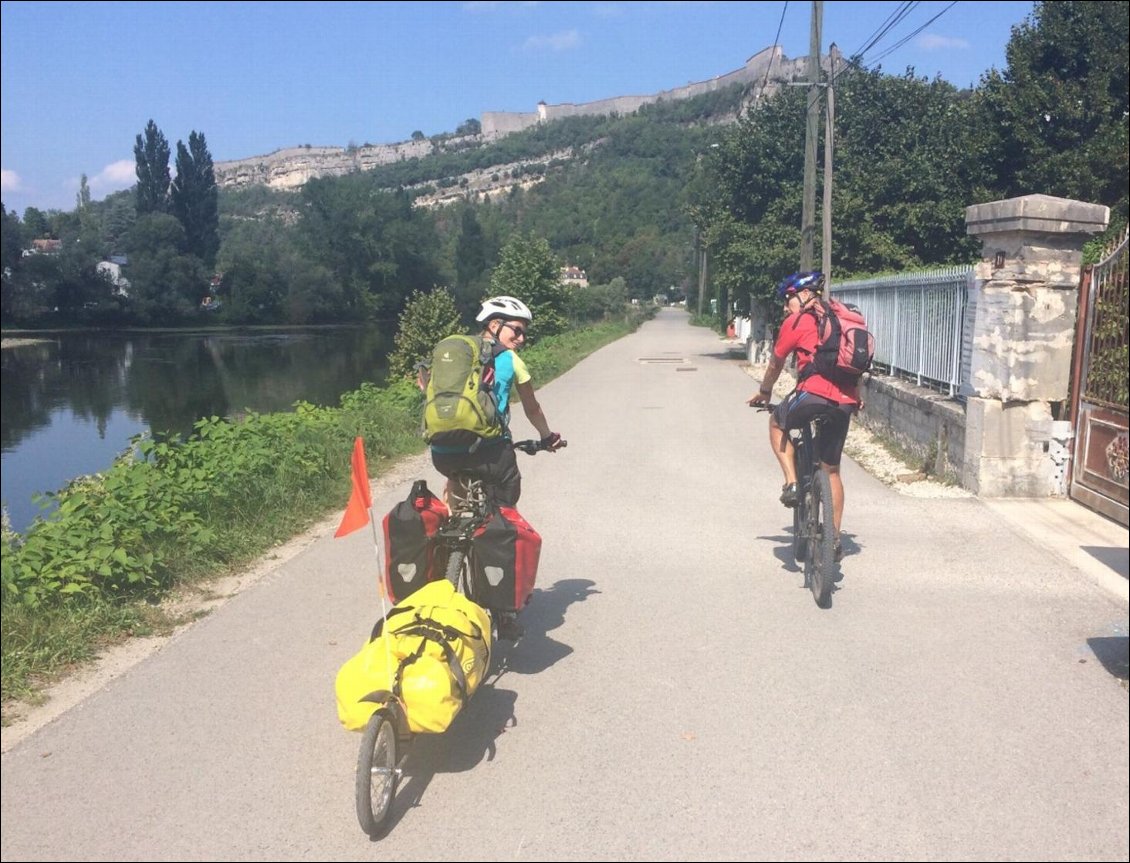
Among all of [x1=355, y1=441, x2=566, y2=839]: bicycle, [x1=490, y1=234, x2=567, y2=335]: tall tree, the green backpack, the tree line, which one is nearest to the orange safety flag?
[x1=355, y1=441, x2=566, y2=839]: bicycle

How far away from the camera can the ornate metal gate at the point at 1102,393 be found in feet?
23.6

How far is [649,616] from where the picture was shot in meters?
5.46

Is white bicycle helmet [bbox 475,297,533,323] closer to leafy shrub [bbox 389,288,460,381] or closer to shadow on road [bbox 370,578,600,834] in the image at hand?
shadow on road [bbox 370,578,600,834]

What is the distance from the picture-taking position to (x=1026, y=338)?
8039mm

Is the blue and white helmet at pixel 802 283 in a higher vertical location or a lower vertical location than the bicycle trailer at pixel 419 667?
higher

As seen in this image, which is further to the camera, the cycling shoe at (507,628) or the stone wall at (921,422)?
the stone wall at (921,422)

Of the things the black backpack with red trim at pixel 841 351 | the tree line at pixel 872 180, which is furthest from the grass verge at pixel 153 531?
the tree line at pixel 872 180

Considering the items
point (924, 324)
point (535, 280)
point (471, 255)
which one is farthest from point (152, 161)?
point (924, 324)

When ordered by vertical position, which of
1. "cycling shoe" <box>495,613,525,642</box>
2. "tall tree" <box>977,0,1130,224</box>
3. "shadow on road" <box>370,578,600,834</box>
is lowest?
"shadow on road" <box>370,578,600,834</box>

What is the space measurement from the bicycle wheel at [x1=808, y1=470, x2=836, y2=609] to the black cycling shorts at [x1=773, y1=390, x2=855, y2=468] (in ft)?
0.54

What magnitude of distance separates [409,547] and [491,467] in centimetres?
65

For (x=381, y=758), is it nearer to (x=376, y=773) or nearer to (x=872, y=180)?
(x=376, y=773)

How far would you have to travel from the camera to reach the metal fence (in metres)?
10.1

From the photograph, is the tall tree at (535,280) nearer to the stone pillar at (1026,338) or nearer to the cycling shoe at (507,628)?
the stone pillar at (1026,338)
